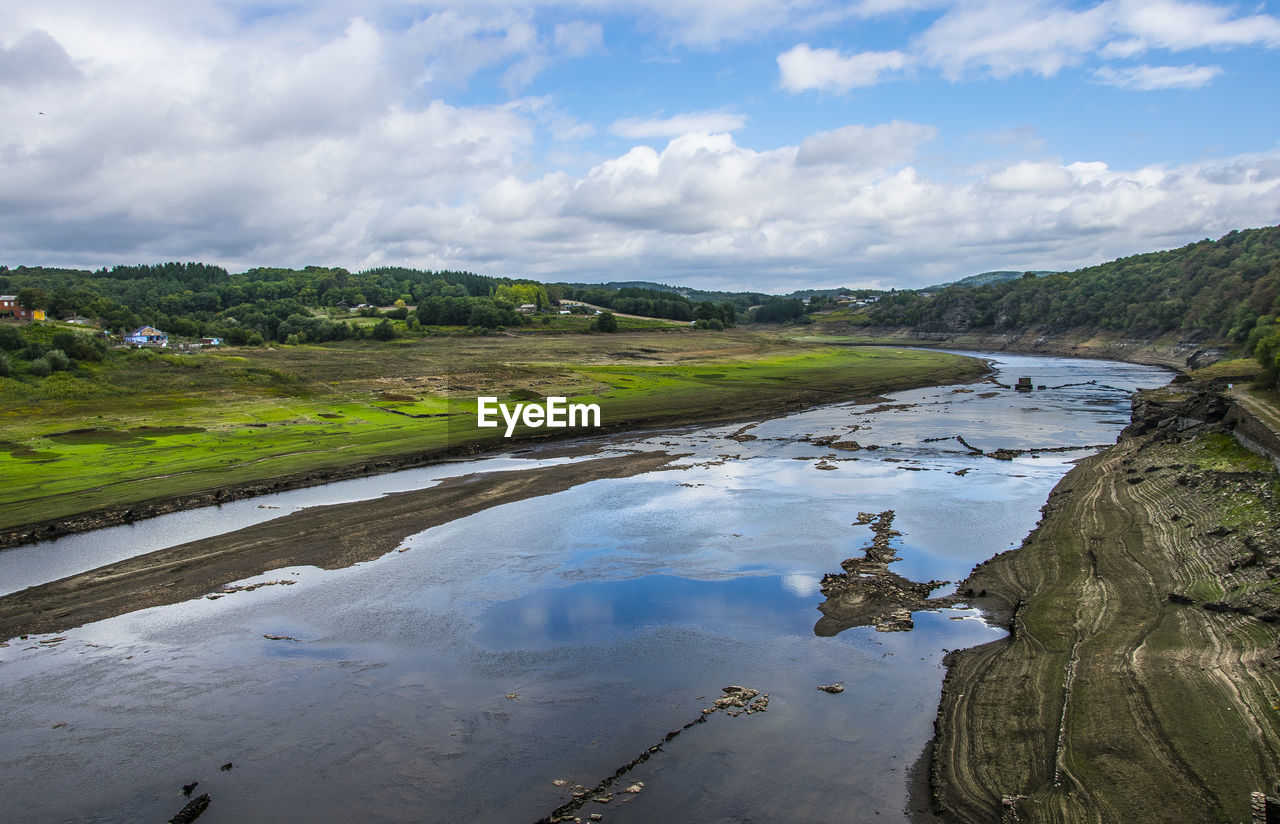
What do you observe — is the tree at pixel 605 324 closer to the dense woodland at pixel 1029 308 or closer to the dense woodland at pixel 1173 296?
the dense woodland at pixel 1029 308

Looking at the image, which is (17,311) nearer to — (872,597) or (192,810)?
(192,810)

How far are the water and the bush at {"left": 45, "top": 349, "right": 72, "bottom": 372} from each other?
4600 centimetres

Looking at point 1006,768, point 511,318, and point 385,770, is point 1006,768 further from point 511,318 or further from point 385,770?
point 511,318

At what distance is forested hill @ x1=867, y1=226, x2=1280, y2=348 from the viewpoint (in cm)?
11162

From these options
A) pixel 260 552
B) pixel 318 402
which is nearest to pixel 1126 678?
pixel 260 552

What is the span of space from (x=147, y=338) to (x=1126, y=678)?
414 feet

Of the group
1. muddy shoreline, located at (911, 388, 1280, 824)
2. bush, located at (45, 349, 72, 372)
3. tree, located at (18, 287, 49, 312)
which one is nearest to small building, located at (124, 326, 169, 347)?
tree, located at (18, 287, 49, 312)

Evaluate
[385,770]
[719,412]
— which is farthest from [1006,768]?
[719,412]

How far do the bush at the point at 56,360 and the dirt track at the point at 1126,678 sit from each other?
76.7 metres

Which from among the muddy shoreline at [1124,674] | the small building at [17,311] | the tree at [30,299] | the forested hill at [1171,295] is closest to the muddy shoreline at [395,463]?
the muddy shoreline at [1124,674]

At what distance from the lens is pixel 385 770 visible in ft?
Answer: 54.2

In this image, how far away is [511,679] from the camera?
2061 cm

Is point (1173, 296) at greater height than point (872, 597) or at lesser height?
greater

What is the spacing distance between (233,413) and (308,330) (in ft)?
276
